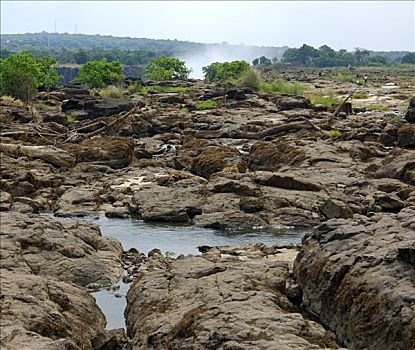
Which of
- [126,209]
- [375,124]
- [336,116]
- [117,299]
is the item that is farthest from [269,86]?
[117,299]

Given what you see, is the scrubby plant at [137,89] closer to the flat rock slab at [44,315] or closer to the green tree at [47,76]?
the green tree at [47,76]

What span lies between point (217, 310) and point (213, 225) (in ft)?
36.1

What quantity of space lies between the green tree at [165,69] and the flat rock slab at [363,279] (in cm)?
8106

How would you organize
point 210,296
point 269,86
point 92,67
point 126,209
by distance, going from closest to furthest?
point 210,296
point 126,209
point 269,86
point 92,67

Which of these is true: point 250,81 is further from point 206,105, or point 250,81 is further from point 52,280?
point 52,280

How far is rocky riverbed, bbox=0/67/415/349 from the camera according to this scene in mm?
10273

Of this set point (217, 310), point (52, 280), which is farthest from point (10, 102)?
point (217, 310)

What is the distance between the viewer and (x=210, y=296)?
12.0 meters

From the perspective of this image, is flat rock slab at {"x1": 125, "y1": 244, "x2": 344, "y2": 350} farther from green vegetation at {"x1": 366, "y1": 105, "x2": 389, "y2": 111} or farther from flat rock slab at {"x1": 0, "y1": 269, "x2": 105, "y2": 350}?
green vegetation at {"x1": 366, "y1": 105, "x2": 389, "y2": 111}

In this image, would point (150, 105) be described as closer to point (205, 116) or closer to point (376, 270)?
point (205, 116)

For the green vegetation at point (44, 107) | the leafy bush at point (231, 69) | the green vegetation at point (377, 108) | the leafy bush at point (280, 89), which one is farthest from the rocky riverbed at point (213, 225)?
the leafy bush at point (231, 69)

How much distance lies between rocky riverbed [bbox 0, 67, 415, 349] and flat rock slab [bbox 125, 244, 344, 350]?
0.04 meters

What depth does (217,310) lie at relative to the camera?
10.7 m

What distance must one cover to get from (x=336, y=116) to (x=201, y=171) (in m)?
21.2
